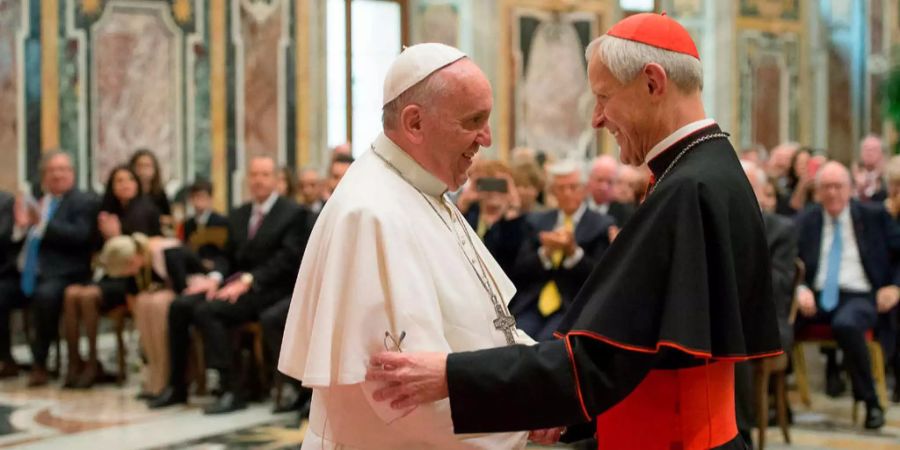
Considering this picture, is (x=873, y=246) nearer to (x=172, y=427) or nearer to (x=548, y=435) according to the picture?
(x=172, y=427)

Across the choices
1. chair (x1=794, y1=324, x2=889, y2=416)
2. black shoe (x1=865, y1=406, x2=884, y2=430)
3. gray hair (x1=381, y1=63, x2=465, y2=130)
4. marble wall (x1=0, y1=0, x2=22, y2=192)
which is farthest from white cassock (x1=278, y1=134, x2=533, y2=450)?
marble wall (x1=0, y1=0, x2=22, y2=192)

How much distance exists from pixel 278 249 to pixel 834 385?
12.8ft

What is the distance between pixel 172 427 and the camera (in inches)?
287

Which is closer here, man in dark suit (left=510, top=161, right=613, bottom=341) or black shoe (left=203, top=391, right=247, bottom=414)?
man in dark suit (left=510, top=161, right=613, bottom=341)

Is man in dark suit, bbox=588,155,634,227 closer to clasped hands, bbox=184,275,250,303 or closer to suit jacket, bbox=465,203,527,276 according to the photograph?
suit jacket, bbox=465,203,527,276

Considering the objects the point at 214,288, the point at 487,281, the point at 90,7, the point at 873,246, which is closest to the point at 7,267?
the point at 214,288

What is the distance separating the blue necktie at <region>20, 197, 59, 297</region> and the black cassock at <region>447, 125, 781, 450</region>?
7.48 metres

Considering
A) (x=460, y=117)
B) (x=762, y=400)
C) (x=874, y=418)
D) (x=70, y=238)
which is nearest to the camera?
(x=460, y=117)

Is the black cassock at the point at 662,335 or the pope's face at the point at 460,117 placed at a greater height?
the pope's face at the point at 460,117

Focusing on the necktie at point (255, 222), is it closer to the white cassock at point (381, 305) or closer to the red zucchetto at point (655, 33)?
the white cassock at point (381, 305)

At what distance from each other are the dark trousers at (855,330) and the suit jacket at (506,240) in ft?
6.41

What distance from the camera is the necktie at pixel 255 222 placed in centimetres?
825

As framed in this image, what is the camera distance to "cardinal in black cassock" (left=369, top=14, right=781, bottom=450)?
2.37 metres

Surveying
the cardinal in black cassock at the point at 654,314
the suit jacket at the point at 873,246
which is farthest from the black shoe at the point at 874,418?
the cardinal in black cassock at the point at 654,314
